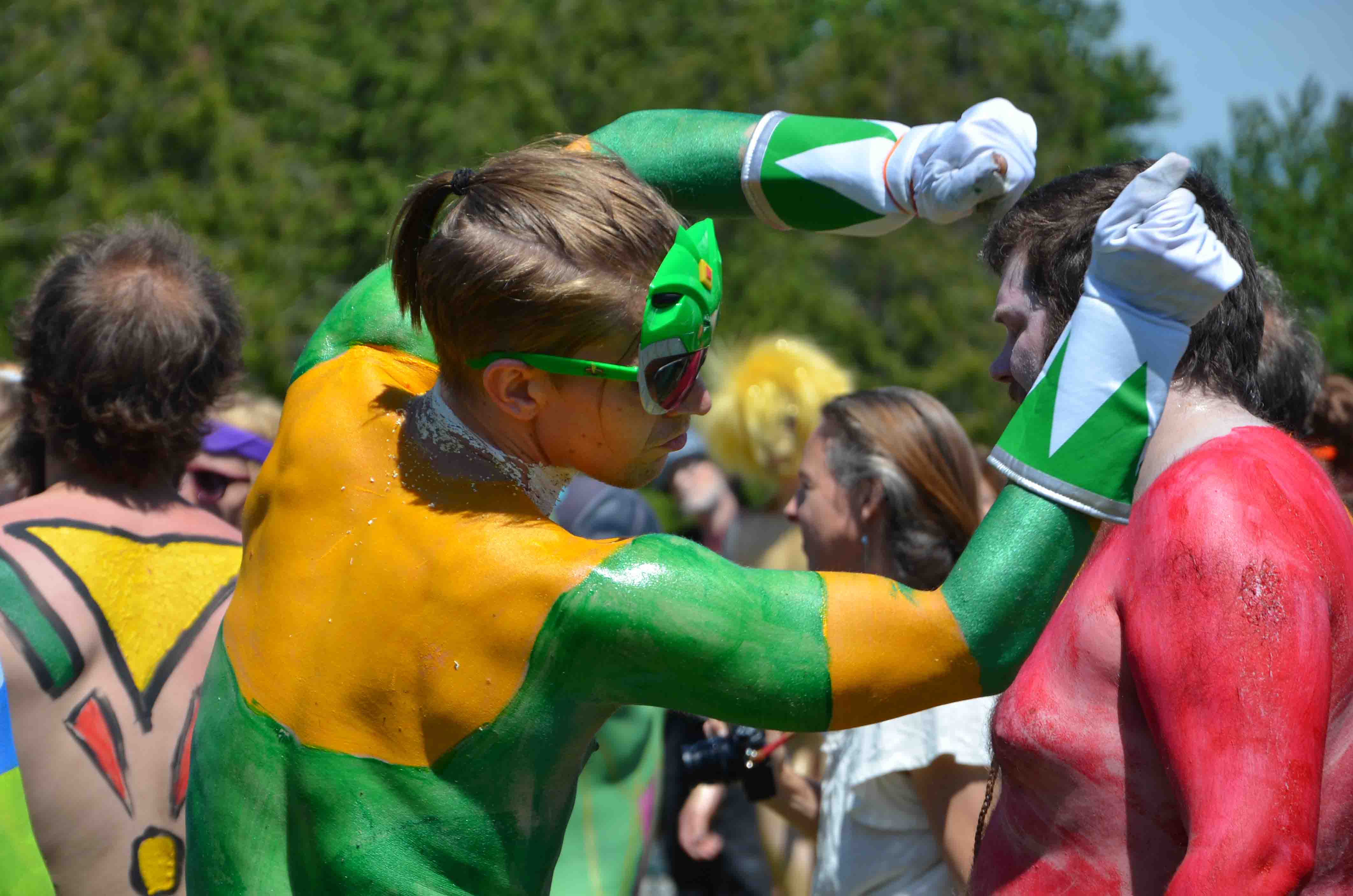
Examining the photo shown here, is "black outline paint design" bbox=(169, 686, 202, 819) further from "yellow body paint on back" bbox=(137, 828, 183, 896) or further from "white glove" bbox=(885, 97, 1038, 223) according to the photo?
"white glove" bbox=(885, 97, 1038, 223)

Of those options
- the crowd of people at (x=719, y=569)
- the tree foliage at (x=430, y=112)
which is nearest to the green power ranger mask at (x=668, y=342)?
the crowd of people at (x=719, y=569)

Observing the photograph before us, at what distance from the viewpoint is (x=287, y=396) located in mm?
2094

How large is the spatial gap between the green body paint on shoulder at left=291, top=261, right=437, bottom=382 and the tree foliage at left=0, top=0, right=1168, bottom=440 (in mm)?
7331

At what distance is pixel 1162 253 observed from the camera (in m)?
1.50

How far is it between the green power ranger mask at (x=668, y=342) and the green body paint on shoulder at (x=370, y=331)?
418 mm

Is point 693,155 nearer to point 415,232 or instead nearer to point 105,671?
point 415,232

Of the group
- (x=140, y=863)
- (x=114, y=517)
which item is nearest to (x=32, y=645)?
(x=114, y=517)

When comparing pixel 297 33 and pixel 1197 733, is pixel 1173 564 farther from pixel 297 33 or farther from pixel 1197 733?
pixel 297 33

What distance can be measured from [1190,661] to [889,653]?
351 millimetres

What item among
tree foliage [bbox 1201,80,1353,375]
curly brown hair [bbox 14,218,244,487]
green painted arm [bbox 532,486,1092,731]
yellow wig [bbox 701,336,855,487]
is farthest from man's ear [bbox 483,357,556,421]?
tree foliage [bbox 1201,80,1353,375]

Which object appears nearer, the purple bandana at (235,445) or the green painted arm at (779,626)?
the green painted arm at (779,626)

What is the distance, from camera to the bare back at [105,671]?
2449 millimetres

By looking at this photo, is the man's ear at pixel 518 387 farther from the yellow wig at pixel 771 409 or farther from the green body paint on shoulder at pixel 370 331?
the yellow wig at pixel 771 409

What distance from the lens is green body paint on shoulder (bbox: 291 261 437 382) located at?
6.95ft
